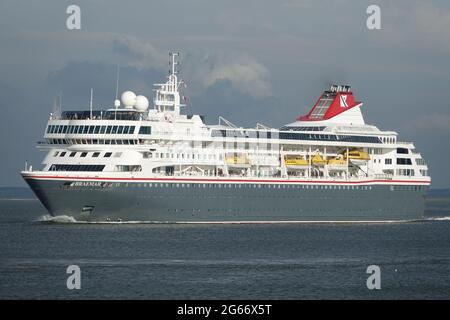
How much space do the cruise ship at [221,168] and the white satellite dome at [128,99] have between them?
75 mm

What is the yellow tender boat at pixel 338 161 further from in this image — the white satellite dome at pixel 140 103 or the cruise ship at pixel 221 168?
the white satellite dome at pixel 140 103

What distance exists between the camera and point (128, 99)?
7794 centimetres

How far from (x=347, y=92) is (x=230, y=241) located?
30.4 meters

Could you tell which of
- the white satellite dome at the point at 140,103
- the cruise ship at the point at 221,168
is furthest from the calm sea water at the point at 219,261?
the white satellite dome at the point at 140,103

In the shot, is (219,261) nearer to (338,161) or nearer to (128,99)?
(128,99)

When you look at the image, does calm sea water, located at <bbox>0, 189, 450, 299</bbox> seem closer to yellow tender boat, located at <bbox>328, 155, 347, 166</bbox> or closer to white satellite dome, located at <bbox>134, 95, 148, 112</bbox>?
yellow tender boat, located at <bbox>328, 155, 347, 166</bbox>

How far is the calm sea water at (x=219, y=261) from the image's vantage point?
47.4 metres

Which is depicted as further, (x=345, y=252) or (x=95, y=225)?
(x=95, y=225)

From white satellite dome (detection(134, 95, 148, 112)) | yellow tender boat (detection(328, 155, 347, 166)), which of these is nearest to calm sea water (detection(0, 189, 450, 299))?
yellow tender boat (detection(328, 155, 347, 166))

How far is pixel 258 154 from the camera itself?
83.2 metres

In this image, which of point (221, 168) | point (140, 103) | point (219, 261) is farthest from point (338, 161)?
point (219, 261)

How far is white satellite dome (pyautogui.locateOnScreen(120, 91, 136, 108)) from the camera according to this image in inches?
3068
